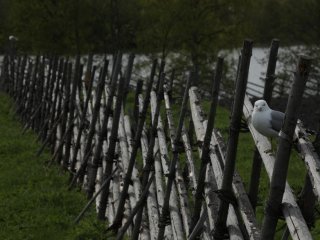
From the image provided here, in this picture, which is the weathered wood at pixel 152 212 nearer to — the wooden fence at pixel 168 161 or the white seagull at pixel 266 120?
the wooden fence at pixel 168 161

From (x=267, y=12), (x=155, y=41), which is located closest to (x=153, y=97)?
(x=155, y=41)

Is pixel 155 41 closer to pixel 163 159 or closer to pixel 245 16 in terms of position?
pixel 245 16

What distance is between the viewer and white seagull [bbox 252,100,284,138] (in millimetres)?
2707

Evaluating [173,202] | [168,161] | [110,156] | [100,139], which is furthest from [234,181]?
[100,139]

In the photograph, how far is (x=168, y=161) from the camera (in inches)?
183

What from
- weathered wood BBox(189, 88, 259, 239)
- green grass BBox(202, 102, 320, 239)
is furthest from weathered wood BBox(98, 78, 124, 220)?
green grass BBox(202, 102, 320, 239)

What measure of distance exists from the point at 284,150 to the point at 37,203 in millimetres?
4799

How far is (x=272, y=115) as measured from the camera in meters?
2.76

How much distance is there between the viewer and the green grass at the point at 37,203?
5.71 m

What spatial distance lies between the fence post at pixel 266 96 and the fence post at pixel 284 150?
0.77 metres

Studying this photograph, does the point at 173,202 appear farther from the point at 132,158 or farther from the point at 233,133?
the point at 233,133

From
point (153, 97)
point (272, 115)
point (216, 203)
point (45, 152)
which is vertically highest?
point (272, 115)

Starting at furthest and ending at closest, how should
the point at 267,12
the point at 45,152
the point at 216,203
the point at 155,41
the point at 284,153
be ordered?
the point at 267,12
the point at 155,41
the point at 45,152
the point at 216,203
the point at 284,153

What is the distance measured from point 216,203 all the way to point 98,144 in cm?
319
